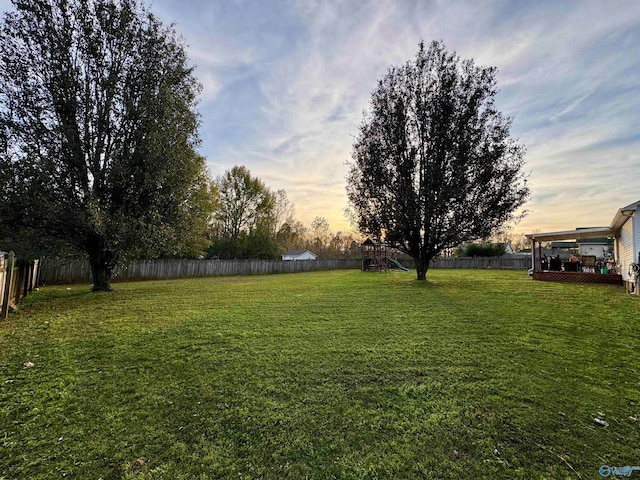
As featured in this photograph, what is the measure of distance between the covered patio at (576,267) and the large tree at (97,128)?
1674 centimetres

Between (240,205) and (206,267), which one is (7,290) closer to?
(206,267)

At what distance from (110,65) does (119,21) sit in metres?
1.58

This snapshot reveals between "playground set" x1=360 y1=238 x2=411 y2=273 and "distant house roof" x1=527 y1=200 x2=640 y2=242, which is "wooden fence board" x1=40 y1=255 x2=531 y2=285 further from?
"distant house roof" x1=527 y1=200 x2=640 y2=242

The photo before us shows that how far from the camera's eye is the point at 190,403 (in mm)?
2863

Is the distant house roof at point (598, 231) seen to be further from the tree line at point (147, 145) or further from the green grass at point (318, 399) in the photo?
the green grass at point (318, 399)

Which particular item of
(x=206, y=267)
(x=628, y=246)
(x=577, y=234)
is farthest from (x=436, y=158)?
(x=206, y=267)

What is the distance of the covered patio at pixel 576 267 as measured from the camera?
13.1 metres

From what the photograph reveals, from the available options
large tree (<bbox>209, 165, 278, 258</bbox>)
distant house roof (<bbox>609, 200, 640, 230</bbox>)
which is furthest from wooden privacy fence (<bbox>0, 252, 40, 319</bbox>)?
large tree (<bbox>209, 165, 278, 258</bbox>)

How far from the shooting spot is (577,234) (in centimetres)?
1345

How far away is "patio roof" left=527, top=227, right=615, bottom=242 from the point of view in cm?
1319

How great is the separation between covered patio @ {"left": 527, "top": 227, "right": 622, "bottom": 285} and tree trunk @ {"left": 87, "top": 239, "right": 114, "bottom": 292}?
62.5 feet

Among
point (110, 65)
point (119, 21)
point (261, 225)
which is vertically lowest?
point (261, 225)

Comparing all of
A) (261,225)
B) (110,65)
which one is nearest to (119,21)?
(110,65)

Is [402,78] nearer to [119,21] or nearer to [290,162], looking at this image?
[290,162]
